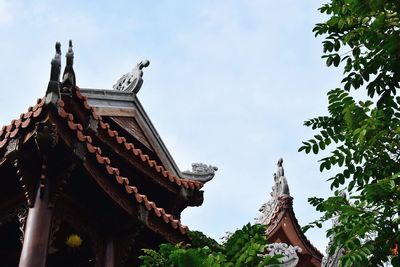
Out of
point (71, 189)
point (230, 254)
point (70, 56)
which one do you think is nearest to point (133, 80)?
point (70, 56)

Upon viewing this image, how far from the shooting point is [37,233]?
24.1ft

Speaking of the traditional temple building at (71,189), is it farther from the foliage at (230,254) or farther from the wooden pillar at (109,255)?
the foliage at (230,254)

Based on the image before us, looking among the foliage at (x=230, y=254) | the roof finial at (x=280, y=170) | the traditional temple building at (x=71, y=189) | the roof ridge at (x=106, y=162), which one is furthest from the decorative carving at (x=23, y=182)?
the roof finial at (x=280, y=170)

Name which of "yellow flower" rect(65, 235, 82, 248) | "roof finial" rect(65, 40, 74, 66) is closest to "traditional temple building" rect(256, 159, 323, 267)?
"yellow flower" rect(65, 235, 82, 248)

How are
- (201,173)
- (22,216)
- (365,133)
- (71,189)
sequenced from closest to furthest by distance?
1. (365,133)
2. (22,216)
3. (71,189)
4. (201,173)

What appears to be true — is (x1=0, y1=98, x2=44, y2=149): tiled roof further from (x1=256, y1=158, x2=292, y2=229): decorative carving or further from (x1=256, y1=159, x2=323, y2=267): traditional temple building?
(x1=256, y1=158, x2=292, y2=229): decorative carving

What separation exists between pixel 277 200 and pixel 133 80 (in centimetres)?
391

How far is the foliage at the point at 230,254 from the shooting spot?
550cm

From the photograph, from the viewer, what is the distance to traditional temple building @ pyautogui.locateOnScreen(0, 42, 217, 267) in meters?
7.62

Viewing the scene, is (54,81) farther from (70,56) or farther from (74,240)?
(74,240)

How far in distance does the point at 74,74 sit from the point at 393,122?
435 centimetres

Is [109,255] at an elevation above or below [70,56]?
below

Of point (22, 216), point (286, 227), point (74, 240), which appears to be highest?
point (286, 227)

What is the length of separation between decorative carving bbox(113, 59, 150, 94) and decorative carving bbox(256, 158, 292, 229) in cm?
377
